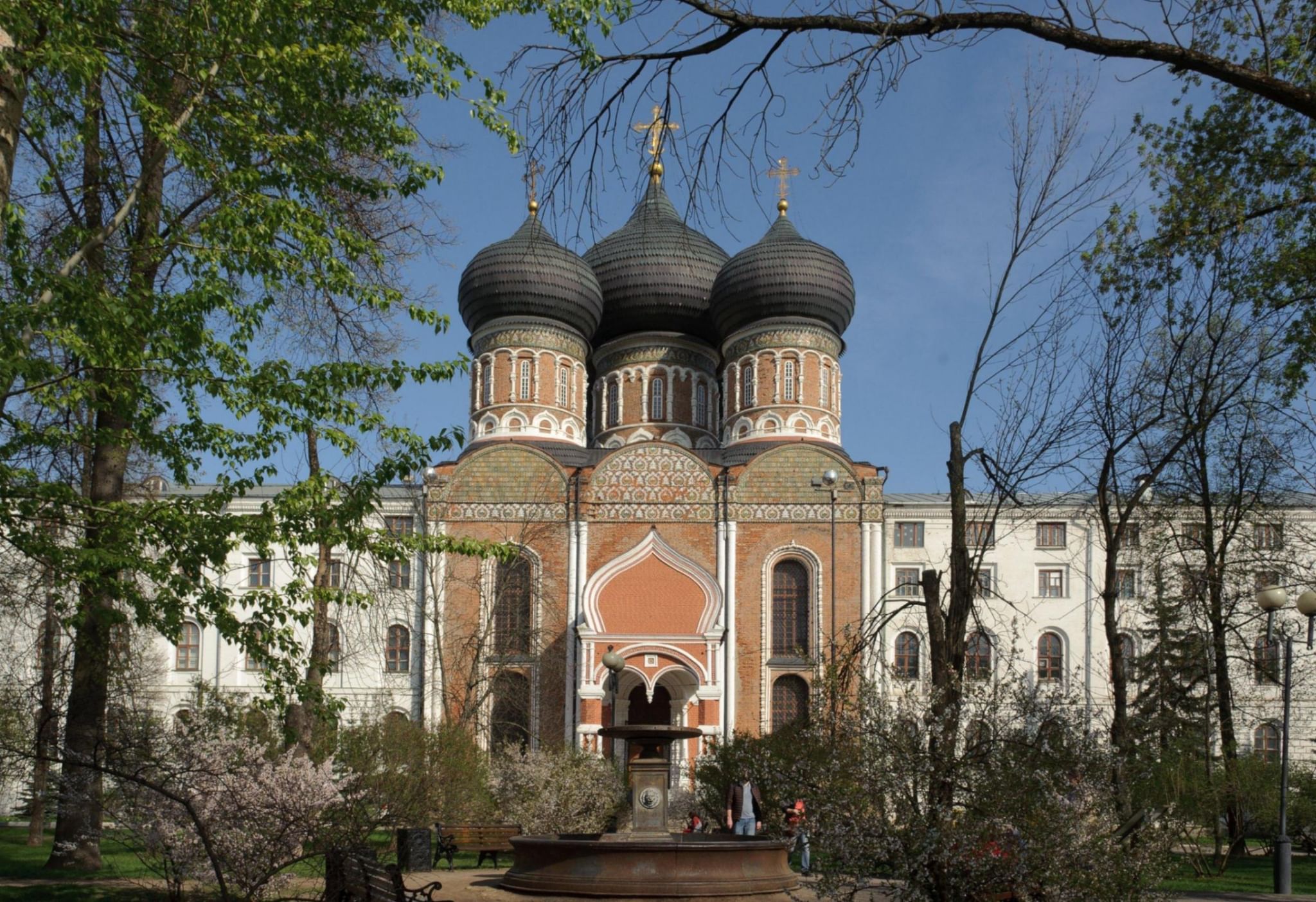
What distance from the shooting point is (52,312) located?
898 cm

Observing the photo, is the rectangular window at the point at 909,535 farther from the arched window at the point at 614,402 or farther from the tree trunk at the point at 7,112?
the tree trunk at the point at 7,112

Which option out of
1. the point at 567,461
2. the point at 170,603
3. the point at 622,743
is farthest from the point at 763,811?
the point at 567,461

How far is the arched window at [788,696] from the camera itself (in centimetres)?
3122

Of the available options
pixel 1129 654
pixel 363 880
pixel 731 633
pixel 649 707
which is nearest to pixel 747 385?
pixel 731 633

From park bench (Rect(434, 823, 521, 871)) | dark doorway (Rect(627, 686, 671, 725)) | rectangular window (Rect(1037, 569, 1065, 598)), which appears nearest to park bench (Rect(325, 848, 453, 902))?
park bench (Rect(434, 823, 521, 871))

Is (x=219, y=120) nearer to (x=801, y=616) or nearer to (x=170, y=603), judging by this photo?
(x=170, y=603)

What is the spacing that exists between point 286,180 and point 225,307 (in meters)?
1.30

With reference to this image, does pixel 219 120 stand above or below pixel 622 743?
above

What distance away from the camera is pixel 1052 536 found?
3756 cm

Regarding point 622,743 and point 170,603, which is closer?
point 170,603

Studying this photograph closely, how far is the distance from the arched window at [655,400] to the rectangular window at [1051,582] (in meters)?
11.4

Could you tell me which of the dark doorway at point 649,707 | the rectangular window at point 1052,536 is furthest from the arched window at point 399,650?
the rectangular window at point 1052,536

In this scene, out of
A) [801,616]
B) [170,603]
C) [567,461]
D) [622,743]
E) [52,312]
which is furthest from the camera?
[567,461]

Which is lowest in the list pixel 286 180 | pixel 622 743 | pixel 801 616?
pixel 622 743
